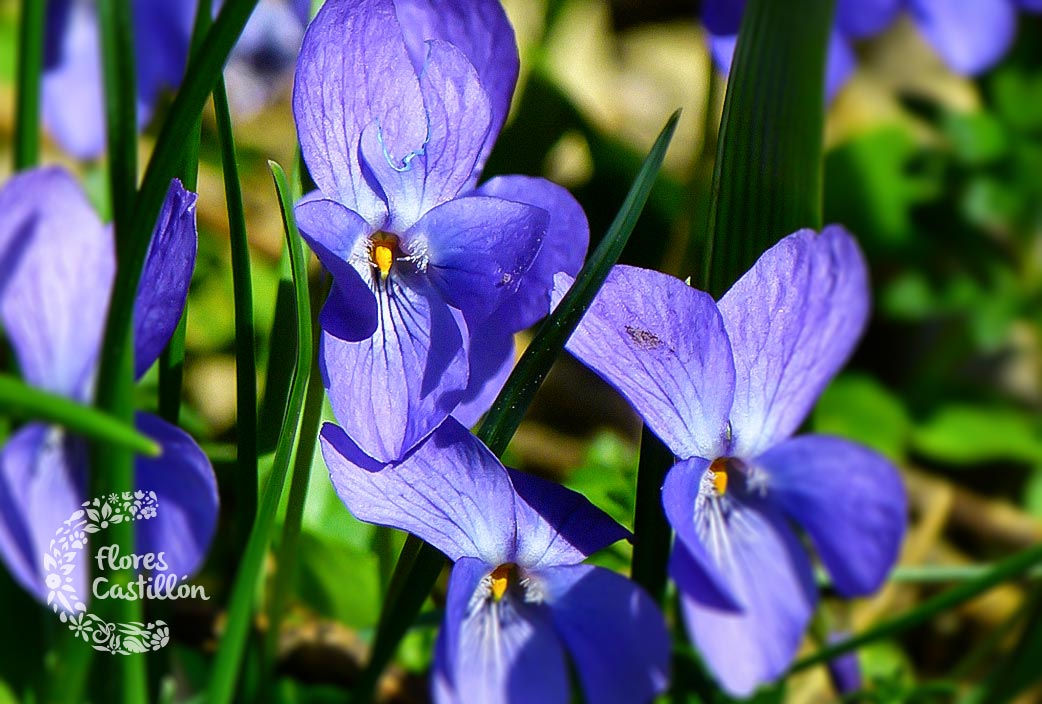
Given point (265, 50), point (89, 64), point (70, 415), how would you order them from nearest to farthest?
point (70, 415)
point (89, 64)
point (265, 50)

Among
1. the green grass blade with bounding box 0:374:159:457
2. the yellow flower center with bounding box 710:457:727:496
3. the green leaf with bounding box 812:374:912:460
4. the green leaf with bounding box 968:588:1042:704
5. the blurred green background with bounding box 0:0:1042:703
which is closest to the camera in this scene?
the green grass blade with bounding box 0:374:159:457

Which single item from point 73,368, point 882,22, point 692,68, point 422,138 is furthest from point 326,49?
point 692,68

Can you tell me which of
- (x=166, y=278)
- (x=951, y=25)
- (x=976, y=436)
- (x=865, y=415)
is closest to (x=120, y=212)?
(x=166, y=278)

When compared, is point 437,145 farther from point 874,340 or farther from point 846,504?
point 874,340

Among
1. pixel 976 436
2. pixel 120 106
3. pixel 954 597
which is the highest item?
pixel 120 106

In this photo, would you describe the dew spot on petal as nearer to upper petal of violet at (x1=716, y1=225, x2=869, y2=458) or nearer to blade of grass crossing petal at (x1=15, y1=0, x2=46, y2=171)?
upper petal of violet at (x1=716, y1=225, x2=869, y2=458)

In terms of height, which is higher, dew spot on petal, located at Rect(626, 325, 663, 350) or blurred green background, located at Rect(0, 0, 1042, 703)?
dew spot on petal, located at Rect(626, 325, 663, 350)

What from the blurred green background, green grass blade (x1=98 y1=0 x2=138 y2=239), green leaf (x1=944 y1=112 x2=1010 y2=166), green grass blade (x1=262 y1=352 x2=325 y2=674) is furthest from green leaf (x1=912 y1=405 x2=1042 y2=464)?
green grass blade (x1=98 y1=0 x2=138 y2=239)
